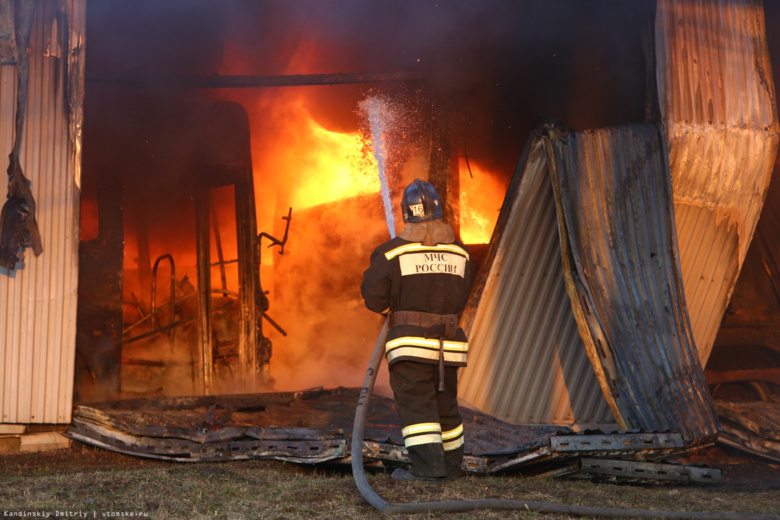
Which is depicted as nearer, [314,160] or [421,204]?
[421,204]

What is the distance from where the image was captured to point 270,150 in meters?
9.29

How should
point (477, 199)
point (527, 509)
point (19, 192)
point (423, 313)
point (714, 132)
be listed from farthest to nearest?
point (477, 199) → point (714, 132) → point (19, 192) → point (423, 313) → point (527, 509)

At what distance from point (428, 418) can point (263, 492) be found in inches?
38.4

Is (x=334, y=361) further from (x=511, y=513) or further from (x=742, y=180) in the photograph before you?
(x=511, y=513)

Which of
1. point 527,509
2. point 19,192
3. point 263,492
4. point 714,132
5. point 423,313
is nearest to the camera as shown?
point 527,509

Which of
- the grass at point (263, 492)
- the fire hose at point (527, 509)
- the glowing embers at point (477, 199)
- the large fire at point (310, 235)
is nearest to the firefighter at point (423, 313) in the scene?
the grass at point (263, 492)

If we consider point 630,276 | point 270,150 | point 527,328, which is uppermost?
point 270,150

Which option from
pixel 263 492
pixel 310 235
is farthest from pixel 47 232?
pixel 310 235

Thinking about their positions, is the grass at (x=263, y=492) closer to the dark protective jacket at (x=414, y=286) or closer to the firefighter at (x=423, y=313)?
the firefighter at (x=423, y=313)

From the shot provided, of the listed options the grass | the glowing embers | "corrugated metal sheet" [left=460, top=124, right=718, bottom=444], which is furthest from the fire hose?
the glowing embers

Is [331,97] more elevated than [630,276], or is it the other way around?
[331,97]

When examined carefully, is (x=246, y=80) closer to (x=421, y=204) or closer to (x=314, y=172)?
(x=314, y=172)

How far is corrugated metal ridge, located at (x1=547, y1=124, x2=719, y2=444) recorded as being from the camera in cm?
456

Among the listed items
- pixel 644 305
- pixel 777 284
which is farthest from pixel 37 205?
pixel 777 284
